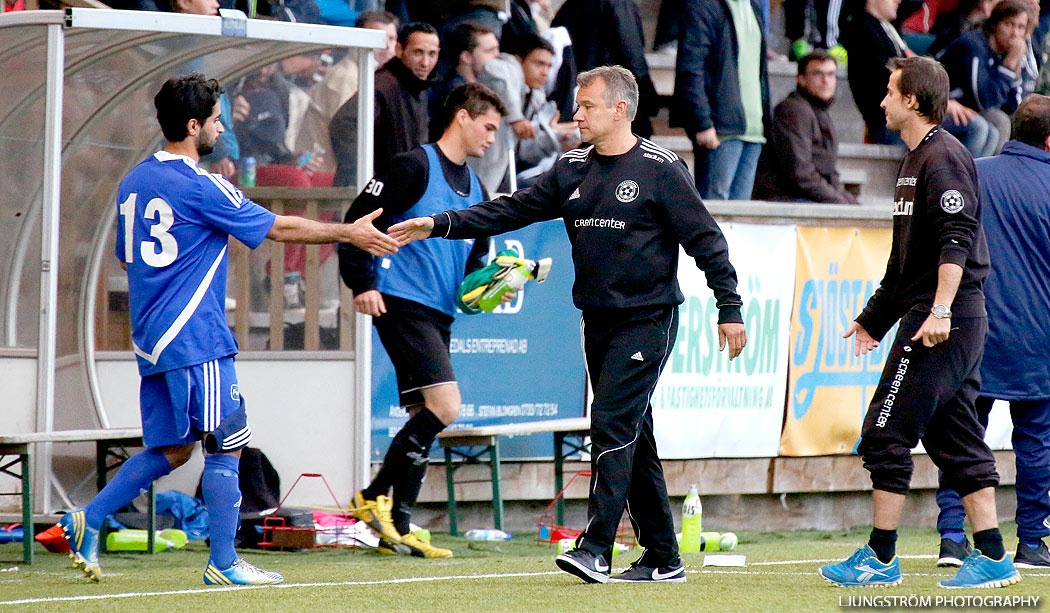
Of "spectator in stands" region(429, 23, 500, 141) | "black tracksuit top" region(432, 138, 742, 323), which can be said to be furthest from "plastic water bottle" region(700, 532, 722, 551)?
"spectator in stands" region(429, 23, 500, 141)

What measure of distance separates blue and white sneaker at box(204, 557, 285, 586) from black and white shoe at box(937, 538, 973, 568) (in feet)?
10.3

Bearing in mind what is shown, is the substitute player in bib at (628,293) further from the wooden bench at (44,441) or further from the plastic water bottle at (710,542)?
the wooden bench at (44,441)

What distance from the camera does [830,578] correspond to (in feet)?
18.4

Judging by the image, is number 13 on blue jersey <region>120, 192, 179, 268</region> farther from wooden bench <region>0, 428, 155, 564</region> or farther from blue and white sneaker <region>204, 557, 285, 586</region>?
wooden bench <region>0, 428, 155, 564</region>

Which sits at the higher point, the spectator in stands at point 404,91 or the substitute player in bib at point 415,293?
the spectator in stands at point 404,91

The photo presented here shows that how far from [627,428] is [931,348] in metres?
1.25

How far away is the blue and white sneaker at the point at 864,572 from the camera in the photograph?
5.56 m

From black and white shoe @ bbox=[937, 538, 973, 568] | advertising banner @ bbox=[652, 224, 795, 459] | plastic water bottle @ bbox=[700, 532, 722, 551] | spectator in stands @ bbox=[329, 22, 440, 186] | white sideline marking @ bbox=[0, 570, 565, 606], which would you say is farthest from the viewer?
advertising banner @ bbox=[652, 224, 795, 459]

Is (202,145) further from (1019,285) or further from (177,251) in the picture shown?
(1019,285)

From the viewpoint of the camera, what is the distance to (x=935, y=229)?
556cm

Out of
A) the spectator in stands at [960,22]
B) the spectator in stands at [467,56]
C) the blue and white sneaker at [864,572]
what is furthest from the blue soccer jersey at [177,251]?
the spectator in stands at [960,22]

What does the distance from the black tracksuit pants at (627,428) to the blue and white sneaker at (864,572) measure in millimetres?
655

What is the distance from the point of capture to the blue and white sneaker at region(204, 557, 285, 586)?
5.71 m

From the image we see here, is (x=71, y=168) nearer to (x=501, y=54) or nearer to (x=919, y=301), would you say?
(x=501, y=54)
